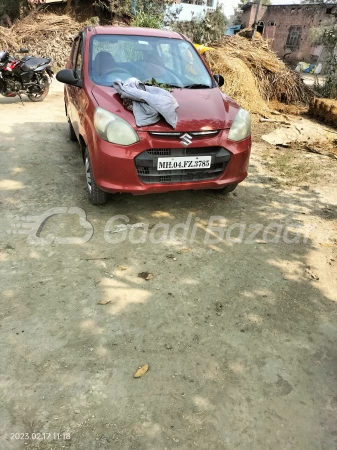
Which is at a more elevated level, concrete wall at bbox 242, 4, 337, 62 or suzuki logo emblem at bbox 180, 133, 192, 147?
concrete wall at bbox 242, 4, 337, 62

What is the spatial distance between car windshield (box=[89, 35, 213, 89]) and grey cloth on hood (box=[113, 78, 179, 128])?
2.03 ft

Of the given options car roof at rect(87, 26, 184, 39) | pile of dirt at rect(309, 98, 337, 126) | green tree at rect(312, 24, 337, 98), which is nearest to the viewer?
car roof at rect(87, 26, 184, 39)

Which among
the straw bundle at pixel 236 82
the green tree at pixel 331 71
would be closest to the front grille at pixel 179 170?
the straw bundle at pixel 236 82

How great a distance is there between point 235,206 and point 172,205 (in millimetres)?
825

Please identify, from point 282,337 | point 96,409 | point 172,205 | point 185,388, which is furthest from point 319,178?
point 96,409

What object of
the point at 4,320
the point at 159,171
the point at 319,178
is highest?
the point at 159,171

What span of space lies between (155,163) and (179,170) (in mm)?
287

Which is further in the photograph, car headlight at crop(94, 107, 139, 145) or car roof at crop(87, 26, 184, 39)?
car roof at crop(87, 26, 184, 39)

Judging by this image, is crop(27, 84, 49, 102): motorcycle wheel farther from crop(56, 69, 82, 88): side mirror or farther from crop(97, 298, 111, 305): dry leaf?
crop(97, 298, 111, 305): dry leaf

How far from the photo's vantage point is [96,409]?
6.40 feet

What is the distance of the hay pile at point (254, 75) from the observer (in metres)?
9.23

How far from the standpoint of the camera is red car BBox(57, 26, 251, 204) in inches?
130

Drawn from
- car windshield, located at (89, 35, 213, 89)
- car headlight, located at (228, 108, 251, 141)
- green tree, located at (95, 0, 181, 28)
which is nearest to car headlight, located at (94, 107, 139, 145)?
car windshield, located at (89, 35, 213, 89)

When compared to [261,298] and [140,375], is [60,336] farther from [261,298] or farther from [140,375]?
[261,298]
